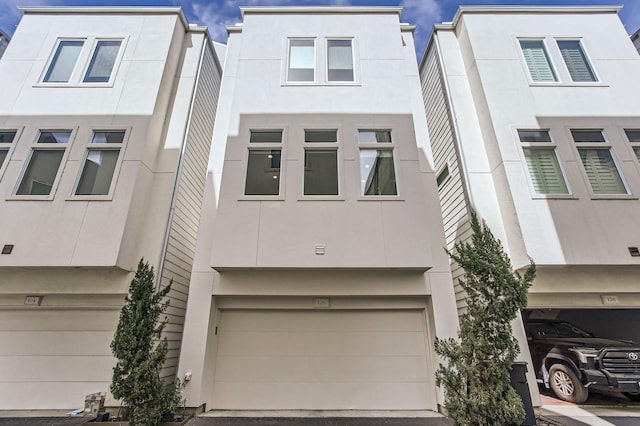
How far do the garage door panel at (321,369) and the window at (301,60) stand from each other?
604 cm

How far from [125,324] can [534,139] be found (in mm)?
8029

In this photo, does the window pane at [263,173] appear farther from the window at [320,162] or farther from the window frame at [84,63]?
the window frame at [84,63]

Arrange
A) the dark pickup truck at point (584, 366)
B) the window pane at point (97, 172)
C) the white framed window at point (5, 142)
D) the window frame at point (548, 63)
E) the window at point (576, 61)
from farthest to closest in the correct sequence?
the window at point (576, 61) → the window frame at point (548, 63) → the white framed window at point (5, 142) → the window pane at point (97, 172) → the dark pickup truck at point (584, 366)

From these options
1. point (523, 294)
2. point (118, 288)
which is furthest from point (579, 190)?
point (118, 288)

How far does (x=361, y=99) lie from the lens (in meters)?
6.46

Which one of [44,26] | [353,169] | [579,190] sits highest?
[44,26]

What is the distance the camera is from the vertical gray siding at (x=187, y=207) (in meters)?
5.71

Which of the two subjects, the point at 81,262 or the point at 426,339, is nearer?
the point at 81,262

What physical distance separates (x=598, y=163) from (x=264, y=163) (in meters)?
6.60

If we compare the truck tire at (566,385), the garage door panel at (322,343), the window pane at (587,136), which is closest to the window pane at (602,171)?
the window pane at (587,136)

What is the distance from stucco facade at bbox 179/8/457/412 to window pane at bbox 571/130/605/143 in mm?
2895

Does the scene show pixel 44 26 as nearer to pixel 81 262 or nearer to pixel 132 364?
pixel 81 262

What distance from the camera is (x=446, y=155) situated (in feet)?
23.8

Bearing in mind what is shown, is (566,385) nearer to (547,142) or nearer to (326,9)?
(547,142)
